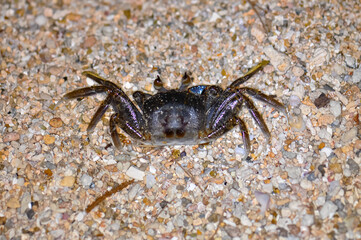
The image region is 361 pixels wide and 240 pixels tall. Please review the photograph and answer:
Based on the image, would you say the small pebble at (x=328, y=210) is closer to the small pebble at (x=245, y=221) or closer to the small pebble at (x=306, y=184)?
the small pebble at (x=306, y=184)

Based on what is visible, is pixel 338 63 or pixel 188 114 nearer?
pixel 188 114

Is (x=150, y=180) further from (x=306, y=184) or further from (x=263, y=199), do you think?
(x=306, y=184)

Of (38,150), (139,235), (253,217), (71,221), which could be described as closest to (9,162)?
(38,150)

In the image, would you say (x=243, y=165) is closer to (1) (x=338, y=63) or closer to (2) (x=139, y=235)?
(2) (x=139, y=235)

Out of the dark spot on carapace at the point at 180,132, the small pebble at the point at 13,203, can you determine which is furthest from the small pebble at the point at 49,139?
the dark spot on carapace at the point at 180,132

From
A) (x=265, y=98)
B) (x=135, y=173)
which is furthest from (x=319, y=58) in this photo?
(x=135, y=173)

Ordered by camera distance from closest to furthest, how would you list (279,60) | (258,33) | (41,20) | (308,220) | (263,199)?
(308,220), (263,199), (279,60), (258,33), (41,20)
